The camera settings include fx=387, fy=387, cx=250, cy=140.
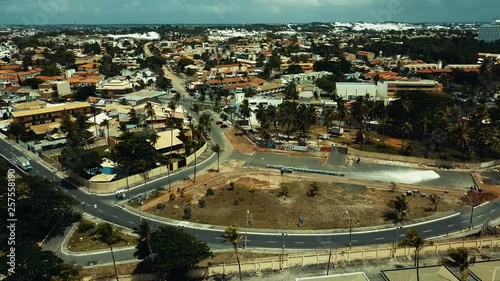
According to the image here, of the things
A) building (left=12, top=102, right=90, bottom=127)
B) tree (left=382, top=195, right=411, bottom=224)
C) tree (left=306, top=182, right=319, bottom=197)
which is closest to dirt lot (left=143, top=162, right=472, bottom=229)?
tree (left=306, top=182, right=319, bottom=197)

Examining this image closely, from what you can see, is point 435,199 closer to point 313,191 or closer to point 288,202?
point 313,191

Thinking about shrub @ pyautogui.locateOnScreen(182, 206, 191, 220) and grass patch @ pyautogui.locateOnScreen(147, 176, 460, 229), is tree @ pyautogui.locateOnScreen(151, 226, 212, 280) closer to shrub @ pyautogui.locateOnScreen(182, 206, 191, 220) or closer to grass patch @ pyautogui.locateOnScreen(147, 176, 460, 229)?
grass patch @ pyautogui.locateOnScreen(147, 176, 460, 229)

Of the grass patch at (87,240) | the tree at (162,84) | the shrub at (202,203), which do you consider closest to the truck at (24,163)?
the grass patch at (87,240)

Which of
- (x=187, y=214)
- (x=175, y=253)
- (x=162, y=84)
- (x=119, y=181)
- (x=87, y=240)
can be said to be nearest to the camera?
(x=175, y=253)

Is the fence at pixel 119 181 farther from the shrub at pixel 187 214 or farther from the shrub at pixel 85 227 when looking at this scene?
the shrub at pixel 187 214

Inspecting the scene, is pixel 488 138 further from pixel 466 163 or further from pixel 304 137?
pixel 304 137

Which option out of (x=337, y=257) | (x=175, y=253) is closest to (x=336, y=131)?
(x=337, y=257)
